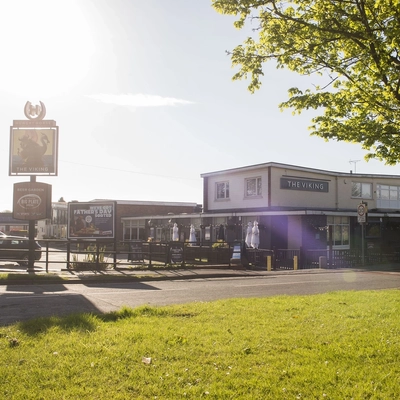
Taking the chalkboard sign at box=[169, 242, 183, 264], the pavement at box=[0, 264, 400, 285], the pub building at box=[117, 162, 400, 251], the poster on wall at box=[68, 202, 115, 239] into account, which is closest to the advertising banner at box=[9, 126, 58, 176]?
the poster on wall at box=[68, 202, 115, 239]

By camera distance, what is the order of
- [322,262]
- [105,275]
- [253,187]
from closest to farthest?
1. [105,275]
2. [322,262]
3. [253,187]

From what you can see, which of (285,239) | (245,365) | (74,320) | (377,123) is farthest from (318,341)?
(285,239)

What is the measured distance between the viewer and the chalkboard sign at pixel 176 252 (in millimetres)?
22828

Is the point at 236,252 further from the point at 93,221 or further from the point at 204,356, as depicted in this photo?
the point at 204,356

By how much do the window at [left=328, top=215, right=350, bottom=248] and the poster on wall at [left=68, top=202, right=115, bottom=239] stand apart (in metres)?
17.6

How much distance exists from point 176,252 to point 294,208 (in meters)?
12.5

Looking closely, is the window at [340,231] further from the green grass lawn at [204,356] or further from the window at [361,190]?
the green grass lawn at [204,356]

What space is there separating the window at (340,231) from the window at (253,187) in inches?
215

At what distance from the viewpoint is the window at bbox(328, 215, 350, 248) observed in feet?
110

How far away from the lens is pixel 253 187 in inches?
1366

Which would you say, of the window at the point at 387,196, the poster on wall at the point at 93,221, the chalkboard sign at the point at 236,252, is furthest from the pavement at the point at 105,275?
the window at the point at 387,196

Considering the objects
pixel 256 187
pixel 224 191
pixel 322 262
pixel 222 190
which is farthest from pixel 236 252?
pixel 222 190

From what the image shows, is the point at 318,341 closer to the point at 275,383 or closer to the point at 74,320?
the point at 275,383

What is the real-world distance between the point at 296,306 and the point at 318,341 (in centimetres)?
293
